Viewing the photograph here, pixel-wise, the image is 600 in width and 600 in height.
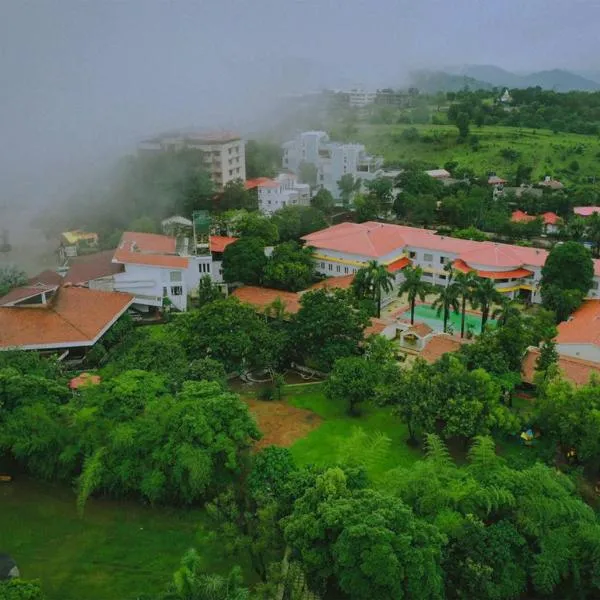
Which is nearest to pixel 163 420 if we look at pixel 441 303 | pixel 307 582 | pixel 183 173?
pixel 307 582

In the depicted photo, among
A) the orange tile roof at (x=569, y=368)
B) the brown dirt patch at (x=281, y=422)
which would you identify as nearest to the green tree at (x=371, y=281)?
the orange tile roof at (x=569, y=368)

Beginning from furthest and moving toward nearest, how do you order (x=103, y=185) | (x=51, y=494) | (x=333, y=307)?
(x=103, y=185)
(x=333, y=307)
(x=51, y=494)

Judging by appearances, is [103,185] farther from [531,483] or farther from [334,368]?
[531,483]

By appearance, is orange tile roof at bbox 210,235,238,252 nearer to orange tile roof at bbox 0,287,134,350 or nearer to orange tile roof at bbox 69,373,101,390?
orange tile roof at bbox 0,287,134,350

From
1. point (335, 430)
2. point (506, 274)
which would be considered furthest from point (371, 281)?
point (335, 430)

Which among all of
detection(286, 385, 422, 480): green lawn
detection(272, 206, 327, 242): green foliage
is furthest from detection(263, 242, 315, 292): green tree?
detection(286, 385, 422, 480): green lawn

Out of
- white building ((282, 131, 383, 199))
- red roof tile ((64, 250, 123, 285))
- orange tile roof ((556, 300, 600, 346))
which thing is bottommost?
orange tile roof ((556, 300, 600, 346))

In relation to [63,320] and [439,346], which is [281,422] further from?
[63,320]
